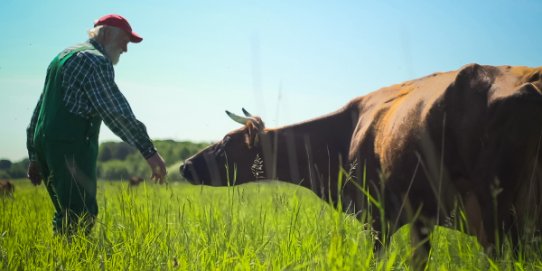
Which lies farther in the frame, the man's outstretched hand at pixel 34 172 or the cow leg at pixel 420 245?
the man's outstretched hand at pixel 34 172

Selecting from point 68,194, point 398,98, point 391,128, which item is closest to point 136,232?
point 68,194

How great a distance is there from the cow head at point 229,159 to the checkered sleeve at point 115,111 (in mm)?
2039

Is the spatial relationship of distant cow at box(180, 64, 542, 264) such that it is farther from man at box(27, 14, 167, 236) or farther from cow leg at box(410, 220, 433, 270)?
man at box(27, 14, 167, 236)

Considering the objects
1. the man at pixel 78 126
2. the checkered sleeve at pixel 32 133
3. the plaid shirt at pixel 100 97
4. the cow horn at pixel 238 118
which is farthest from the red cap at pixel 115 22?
the cow horn at pixel 238 118

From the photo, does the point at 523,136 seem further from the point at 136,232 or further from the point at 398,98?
the point at 136,232

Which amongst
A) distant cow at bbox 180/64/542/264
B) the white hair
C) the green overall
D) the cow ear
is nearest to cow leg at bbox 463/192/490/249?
distant cow at bbox 180/64/542/264

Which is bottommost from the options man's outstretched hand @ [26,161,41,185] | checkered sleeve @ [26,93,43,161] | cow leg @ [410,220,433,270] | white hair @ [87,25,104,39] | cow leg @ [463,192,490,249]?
cow leg @ [410,220,433,270]

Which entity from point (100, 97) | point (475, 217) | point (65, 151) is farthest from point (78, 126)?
point (475, 217)

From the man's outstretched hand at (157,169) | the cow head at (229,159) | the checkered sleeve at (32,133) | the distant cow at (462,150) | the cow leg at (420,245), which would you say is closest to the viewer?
the distant cow at (462,150)

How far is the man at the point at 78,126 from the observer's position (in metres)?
3.83

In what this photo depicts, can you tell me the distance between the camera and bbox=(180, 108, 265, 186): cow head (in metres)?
5.84

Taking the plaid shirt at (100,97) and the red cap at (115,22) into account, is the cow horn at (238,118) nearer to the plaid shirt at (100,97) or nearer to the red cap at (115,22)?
the red cap at (115,22)

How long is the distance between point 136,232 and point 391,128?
2.17 m

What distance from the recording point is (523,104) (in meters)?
3.22
